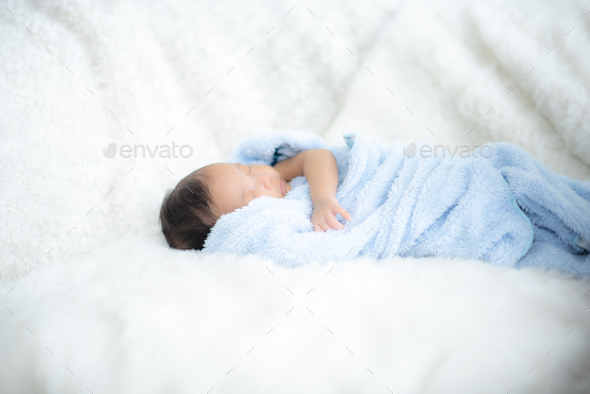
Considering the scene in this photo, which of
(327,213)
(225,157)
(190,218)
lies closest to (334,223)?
(327,213)

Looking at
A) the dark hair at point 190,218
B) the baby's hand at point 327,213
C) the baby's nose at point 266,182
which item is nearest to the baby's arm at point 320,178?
the baby's hand at point 327,213

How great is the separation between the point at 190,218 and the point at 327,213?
14.3 inches

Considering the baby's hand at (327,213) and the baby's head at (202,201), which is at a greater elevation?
the baby's hand at (327,213)

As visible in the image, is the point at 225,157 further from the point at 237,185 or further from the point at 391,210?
the point at 391,210

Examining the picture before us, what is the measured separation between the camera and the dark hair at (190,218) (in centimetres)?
92

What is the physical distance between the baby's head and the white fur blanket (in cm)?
9

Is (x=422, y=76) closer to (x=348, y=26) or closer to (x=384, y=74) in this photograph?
(x=384, y=74)

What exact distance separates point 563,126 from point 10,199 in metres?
1.43

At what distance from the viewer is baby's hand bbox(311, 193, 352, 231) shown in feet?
2.76

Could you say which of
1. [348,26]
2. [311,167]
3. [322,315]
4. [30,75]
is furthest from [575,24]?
[30,75]

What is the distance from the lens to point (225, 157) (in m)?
1.26

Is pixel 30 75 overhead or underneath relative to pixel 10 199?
overhead

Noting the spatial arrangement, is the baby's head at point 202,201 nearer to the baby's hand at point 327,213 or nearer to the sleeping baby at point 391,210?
the sleeping baby at point 391,210

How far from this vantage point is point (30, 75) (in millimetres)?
910
